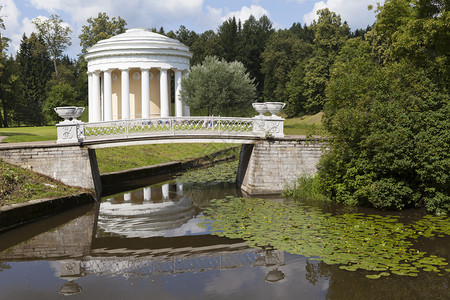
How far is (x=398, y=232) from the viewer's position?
42.7 ft

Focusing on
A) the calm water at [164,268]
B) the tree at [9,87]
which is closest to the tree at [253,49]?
the tree at [9,87]

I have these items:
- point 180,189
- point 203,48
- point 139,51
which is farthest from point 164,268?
point 203,48

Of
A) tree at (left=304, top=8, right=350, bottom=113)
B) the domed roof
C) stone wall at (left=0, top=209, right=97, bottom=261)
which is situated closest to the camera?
stone wall at (left=0, top=209, right=97, bottom=261)

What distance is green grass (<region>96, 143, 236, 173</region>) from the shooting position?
86.0ft

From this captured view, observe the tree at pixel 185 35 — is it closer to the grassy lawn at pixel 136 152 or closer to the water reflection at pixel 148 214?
the grassy lawn at pixel 136 152

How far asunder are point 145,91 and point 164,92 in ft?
5.68

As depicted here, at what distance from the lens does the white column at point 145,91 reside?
111 ft

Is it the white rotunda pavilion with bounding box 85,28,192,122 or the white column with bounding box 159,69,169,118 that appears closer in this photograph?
the white rotunda pavilion with bounding box 85,28,192,122

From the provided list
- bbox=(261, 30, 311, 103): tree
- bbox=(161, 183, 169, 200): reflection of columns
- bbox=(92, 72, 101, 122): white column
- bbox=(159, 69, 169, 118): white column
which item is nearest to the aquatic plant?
bbox=(161, 183, 169, 200): reflection of columns

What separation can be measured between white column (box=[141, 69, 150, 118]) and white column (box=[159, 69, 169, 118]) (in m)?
1.20

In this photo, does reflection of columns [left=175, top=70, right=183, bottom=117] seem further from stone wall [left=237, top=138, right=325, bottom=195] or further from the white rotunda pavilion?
stone wall [left=237, top=138, right=325, bottom=195]

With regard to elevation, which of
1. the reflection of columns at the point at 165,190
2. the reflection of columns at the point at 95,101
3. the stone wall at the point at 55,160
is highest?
the reflection of columns at the point at 95,101

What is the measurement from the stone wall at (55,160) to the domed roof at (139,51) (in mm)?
15737

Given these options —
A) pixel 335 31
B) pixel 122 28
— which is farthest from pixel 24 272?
pixel 122 28
